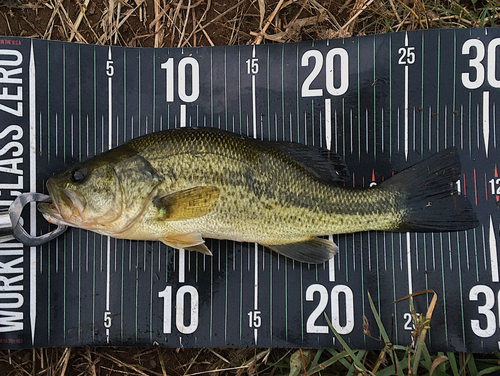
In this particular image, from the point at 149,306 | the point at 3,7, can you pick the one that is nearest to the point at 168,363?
the point at 149,306

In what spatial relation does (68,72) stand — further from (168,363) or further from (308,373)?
(308,373)

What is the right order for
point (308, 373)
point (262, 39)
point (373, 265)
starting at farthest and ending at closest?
point (262, 39), point (373, 265), point (308, 373)

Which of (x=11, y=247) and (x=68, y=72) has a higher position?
(x=68, y=72)

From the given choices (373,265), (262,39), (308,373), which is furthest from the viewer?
→ (262,39)

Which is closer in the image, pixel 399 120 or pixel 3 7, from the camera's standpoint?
pixel 399 120

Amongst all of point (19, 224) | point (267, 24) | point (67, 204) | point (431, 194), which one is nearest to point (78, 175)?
point (67, 204)

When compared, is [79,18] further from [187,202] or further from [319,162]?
[319,162]
